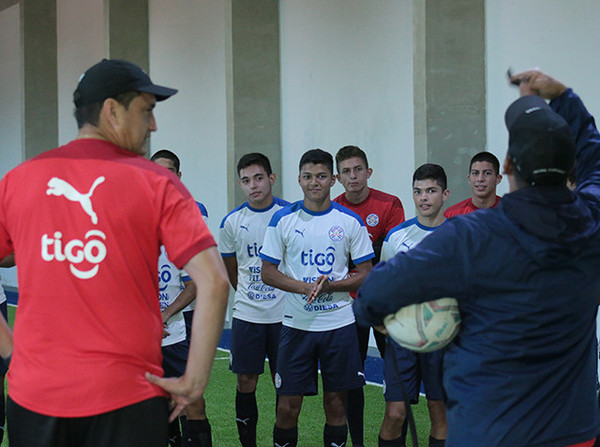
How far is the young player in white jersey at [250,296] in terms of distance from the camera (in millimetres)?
5535

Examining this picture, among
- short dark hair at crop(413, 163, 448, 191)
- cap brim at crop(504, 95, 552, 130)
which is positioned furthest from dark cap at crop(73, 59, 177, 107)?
short dark hair at crop(413, 163, 448, 191)

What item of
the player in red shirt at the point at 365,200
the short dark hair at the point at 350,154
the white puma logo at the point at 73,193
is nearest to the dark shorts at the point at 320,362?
the player in red shirt at the point at 365,200

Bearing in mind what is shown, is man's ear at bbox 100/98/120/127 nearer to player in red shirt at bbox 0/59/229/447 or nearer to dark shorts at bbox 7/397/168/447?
player in red shirt at bbox 0/59/229/447

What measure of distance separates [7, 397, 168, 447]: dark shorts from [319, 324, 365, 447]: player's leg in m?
2.62

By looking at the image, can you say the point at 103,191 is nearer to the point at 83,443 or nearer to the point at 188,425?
the point at 83,443

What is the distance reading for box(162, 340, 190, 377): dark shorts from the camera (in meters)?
4.86

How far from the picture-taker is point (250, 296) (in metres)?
5.85

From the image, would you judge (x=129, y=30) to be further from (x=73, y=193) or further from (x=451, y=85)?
(x=73, y=193)

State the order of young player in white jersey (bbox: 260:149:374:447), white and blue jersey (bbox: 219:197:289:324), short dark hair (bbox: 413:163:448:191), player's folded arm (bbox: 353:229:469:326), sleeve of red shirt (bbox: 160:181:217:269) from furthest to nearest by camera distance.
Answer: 1. white and blue jersey (bbox: 219:197:289:324)
2. short dark hair (bbox: 413:163:448:191)
3. young player in white jersey (bbox: 260:149:374:447)
4. sleeve of red shirt (bbox: 160:181:217:269)
5. player's folded arm (bbox: 353:229:469:326)

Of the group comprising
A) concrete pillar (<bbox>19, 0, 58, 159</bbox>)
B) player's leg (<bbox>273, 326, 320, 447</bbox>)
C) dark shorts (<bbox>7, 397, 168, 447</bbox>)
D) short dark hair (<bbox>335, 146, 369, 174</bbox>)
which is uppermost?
concrete pillar (<bbox>19, 0, 58, 159</bbox>)

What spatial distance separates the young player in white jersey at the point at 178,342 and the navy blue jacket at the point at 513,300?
2833mm

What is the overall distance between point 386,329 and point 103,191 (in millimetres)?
877

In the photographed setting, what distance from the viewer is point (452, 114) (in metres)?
7.80

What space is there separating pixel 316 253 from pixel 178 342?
0.99m
